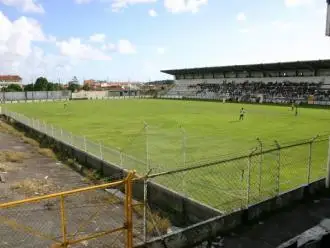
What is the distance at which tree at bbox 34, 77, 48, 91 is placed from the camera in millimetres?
140375

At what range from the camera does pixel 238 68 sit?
95188 millimetres

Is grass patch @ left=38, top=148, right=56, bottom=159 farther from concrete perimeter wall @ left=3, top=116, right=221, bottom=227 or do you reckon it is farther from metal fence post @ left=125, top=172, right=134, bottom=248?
metal fence post @ left=125, top=172, right=134, bottom=248

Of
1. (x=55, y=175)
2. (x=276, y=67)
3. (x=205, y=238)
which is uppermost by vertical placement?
(x=276, y=67)

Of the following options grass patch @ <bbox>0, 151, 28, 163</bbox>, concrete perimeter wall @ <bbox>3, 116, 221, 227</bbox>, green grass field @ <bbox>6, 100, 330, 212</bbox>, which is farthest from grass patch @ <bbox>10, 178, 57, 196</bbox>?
grass patch @ <bbox>0, 151, 28, 163</bbox>

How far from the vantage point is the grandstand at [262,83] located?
245 feet

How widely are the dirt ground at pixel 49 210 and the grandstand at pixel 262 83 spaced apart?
57.7 meters

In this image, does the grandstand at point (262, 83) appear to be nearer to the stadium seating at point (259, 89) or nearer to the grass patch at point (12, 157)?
the stadium seating at point (259, 89)

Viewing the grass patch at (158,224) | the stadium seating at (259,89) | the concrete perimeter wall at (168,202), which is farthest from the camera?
the stadium seating at (259,89)

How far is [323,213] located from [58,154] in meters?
17.9

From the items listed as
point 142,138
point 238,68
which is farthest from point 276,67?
point 142,138

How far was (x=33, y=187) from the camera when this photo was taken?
1580 centimetres

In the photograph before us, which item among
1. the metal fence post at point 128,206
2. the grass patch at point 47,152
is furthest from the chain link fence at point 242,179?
the grass patch at point 47,152

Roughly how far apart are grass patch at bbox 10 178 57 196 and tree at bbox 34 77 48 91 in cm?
13024

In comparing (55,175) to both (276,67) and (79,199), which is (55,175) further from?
(276,67)
